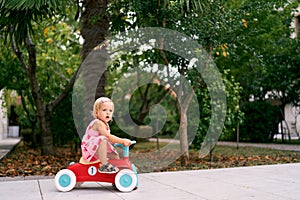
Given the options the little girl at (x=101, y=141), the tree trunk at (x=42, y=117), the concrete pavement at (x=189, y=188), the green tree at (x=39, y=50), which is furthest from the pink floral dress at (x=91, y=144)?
the tree trunk at (x=42, y=117)

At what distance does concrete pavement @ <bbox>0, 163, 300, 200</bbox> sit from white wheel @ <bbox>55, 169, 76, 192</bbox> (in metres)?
0.08

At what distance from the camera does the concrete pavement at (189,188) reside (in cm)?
458

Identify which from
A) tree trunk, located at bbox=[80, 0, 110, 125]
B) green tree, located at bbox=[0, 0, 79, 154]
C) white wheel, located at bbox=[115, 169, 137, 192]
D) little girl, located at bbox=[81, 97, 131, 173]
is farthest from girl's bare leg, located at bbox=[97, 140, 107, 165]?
tree trunk, located at bbox=[80, 0, 110, 125]

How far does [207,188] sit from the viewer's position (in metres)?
5.07

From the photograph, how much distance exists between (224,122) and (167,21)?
276 centimetres

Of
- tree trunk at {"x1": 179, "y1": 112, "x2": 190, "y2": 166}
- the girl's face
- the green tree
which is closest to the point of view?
the girl's face

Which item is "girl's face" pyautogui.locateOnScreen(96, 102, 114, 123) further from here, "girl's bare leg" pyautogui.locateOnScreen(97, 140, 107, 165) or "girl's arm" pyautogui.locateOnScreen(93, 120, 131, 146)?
"girl's bare leg" pyautogui.locateOnScreen(97, 140, 107, 165)

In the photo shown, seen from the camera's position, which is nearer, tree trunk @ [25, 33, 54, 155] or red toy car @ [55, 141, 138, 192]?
red toy car @ [55, 141, 138, 192]

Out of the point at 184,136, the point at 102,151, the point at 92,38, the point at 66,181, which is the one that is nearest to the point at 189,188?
the point at 102,151

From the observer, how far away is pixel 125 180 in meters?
4.92

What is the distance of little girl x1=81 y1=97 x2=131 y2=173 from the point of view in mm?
4883

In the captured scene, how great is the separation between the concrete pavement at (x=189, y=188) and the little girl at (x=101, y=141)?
398mm

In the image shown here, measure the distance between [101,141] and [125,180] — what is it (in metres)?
0.58

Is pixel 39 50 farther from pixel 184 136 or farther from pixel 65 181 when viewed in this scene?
pixel 65 181
